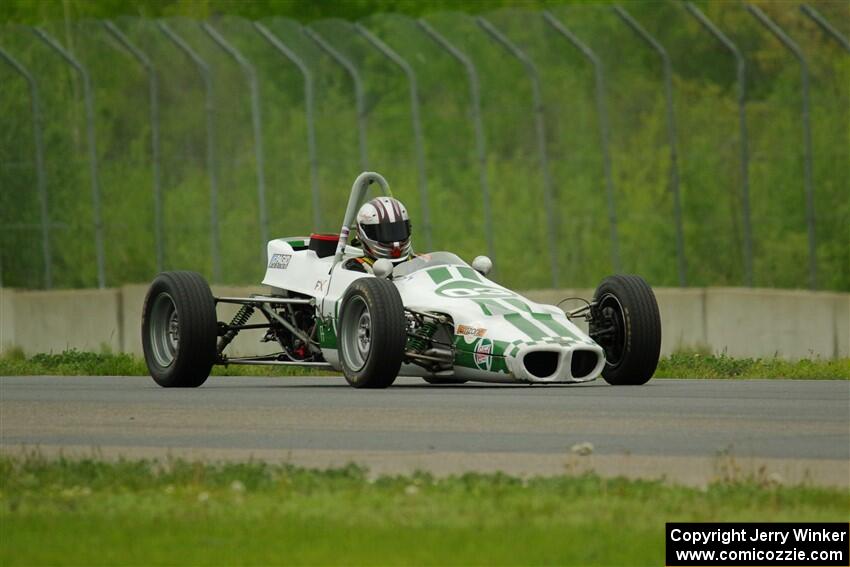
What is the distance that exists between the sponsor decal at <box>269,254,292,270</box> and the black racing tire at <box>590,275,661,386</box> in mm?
3705

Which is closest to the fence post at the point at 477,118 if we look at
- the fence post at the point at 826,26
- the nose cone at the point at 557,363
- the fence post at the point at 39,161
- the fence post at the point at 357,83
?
the fence post at the point at 357,83

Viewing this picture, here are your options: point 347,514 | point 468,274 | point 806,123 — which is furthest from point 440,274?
point 347,514

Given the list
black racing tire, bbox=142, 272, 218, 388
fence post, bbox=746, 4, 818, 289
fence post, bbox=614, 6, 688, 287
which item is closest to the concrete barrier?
fence post, bbox=746, 4, 818, 289

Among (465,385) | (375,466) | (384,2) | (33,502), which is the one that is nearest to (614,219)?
(465,385)

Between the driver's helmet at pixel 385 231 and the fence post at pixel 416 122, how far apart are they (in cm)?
769

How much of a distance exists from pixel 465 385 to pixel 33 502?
33.3ft

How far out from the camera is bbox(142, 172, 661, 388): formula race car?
1938cm

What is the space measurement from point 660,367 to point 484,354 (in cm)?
506

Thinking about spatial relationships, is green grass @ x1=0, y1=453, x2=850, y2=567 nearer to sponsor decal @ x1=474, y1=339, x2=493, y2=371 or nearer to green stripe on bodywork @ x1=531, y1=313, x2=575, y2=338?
sponsor decal @ x1=474, y1=339, x2=493, y2=371

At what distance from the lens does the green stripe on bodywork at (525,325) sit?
758 inches

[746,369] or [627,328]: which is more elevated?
[627,328]

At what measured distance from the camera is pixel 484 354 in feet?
63.8

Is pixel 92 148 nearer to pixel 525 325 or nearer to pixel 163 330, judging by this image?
pixel 163 330

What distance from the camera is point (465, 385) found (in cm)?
2172
